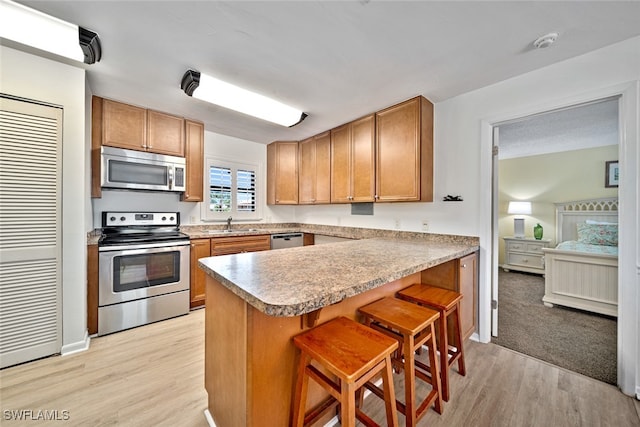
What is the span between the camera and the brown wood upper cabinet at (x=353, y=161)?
9.43 feet

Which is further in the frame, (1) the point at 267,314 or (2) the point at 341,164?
(2) the point at 341,164

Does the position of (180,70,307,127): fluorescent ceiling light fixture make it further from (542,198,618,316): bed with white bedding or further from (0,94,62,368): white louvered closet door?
(542,198,618,316): bed with white bedding

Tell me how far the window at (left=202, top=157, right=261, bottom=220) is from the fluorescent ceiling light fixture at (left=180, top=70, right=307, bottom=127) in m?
1.54

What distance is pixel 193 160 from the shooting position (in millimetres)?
3154

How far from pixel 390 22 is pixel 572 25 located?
1.16m

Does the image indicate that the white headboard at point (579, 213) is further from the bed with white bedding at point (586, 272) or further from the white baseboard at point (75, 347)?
the white baseboard at point (75, 347)

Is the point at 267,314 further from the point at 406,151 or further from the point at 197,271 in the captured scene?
the point at 197,271

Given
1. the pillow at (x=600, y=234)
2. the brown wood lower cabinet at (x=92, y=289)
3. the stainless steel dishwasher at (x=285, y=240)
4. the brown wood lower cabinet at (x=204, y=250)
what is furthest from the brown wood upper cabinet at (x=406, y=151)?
the pillow at (x=600, y=234)

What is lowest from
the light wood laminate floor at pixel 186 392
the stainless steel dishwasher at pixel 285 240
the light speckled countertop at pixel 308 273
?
the light wood laminate floor at pixel 186 392

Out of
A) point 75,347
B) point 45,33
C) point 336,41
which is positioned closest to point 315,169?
point 336,41

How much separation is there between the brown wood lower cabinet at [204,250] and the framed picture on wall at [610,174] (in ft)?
20.0

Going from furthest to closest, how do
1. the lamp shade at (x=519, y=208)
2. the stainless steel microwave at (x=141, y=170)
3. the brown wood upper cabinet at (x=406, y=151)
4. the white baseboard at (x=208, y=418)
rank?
the lamp shade at (x=519, y=208), the stainless steel microwave at (x=141, y=170), the brown wood upper cabinet at (x=406, y=151), the white baseboard at (x=208, y=418)

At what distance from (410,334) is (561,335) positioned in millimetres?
2283

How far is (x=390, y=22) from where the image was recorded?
58.4 inches
